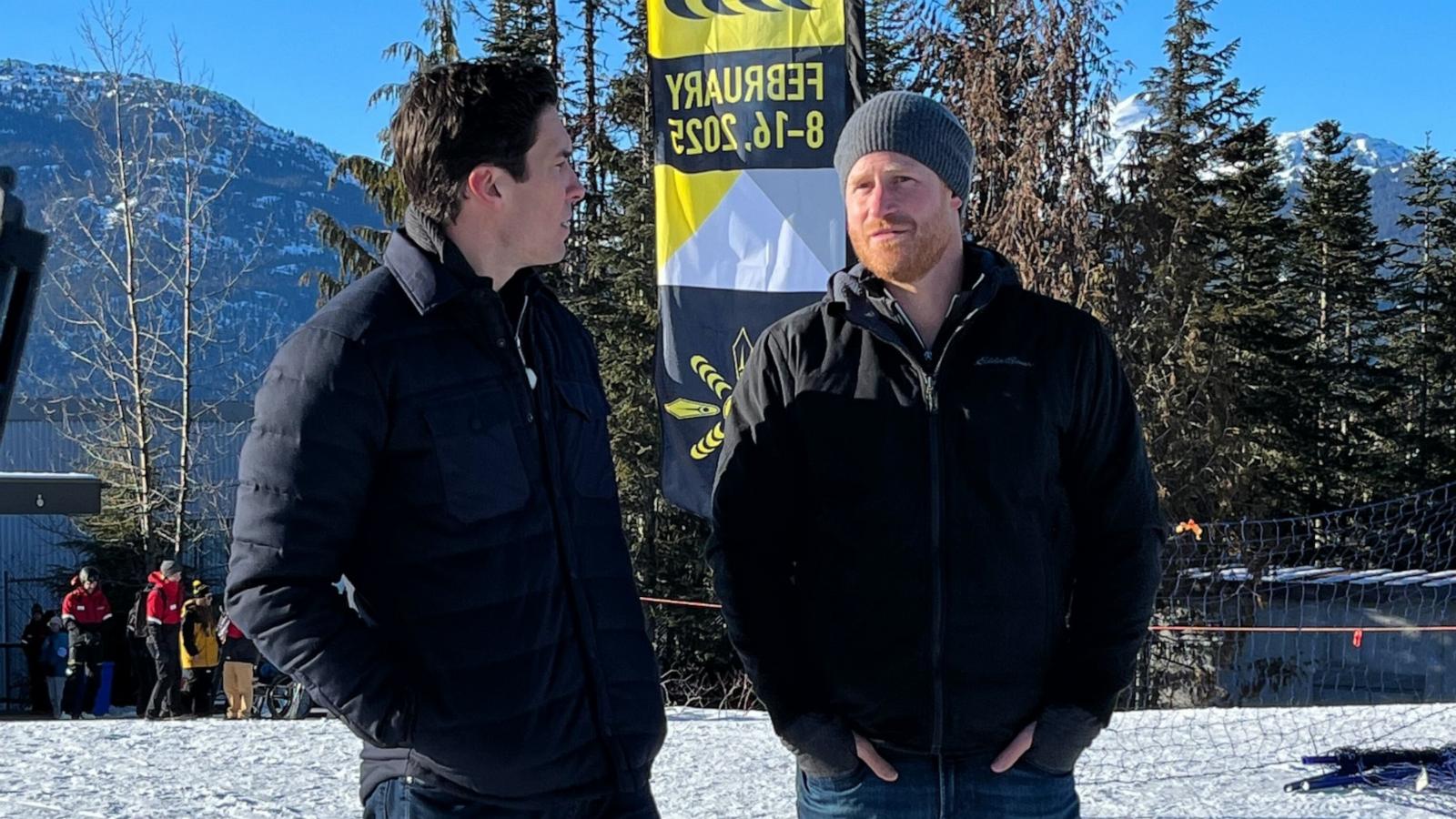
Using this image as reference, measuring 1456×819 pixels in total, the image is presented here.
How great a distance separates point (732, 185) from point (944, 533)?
3.15 meters

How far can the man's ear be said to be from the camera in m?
1.97

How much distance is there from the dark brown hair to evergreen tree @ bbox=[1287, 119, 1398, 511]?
29.6 m

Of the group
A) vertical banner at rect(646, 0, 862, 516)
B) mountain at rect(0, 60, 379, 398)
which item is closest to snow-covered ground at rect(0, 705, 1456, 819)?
vertical banner at rect(646, 0, 862, 516)

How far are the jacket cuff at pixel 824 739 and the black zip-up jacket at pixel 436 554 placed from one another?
0.21 metres

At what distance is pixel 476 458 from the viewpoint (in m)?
1.85

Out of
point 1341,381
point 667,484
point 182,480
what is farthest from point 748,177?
point 1341,381

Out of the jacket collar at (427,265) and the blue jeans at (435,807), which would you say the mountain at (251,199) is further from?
the blue jeans at (435,807)

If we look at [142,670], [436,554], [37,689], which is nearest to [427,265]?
[436,554]

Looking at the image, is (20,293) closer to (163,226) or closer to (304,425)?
(304,425)

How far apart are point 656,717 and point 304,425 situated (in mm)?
643

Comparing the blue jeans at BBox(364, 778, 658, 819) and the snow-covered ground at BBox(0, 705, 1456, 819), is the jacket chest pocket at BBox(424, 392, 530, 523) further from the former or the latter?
the snow-covered ground at BBox(0, 705, 1456, 819)

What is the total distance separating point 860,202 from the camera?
216cm

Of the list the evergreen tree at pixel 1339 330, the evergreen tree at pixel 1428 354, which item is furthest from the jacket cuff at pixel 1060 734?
the evergreen tree at pixel 1428 354

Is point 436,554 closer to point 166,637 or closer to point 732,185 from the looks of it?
point 732,185
